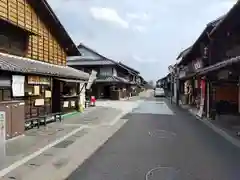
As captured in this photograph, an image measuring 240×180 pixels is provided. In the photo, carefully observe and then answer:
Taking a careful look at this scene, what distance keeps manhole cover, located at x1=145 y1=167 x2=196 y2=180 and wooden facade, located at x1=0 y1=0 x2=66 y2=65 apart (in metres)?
10.0

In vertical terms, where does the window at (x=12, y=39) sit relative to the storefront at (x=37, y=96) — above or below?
above

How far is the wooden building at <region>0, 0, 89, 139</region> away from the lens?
13.9m

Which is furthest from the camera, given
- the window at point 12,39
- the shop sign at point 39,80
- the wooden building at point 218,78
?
the wooden building at point 218,78

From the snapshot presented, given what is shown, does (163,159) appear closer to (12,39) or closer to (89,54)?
(12,39)

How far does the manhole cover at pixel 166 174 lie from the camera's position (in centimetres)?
682

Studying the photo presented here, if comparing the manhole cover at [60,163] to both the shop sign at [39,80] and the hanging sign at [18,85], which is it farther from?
the shop sign at [39,80]

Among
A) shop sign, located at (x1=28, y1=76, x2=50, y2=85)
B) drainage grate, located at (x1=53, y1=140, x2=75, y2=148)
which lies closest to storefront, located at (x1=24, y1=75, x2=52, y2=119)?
shop sign, located at (x1=28, y1=76, x2=50, y2=85)

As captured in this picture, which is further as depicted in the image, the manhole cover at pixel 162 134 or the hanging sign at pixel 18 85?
the hanging sign at pixel 18 85

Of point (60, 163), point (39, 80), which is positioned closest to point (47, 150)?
point (60, 163)

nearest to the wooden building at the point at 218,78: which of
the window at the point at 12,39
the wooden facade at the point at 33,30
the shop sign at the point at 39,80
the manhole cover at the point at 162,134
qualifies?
the manhole cover at the point at 162,134

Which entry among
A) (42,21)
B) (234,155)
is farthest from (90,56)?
(234,155)

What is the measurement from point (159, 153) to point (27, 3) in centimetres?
1162

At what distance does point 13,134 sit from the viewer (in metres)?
11.9

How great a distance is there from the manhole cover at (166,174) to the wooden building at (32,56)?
6862 mm
